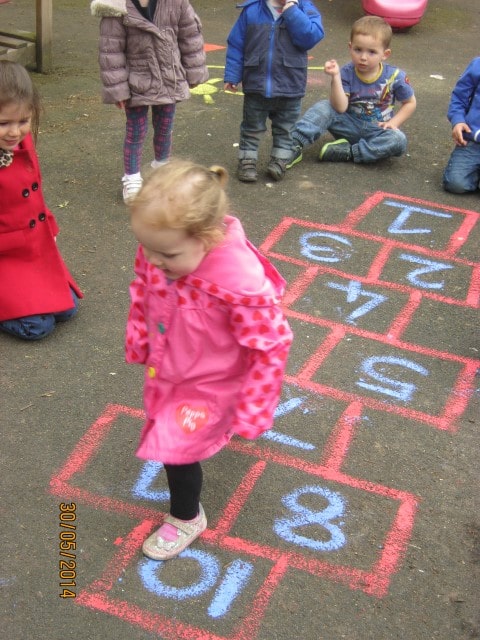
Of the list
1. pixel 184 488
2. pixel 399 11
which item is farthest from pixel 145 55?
pixel 399 11

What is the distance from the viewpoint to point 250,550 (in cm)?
283

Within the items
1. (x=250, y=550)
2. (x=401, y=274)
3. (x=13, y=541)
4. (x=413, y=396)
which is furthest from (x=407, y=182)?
(x=13, y=541)

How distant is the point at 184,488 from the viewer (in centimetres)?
271

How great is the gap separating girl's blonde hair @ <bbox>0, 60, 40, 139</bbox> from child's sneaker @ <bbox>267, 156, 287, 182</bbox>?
2366 mm

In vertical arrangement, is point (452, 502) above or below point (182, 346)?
below

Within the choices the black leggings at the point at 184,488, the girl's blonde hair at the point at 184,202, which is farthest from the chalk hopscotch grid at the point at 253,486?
the girl's blonde hair at the point at 184,202

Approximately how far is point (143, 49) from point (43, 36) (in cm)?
303

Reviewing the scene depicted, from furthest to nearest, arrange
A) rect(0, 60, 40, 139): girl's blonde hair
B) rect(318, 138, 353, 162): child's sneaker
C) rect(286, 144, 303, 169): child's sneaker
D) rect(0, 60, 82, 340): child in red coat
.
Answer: rect(318, 138, 353, 162): child's sneaker → rect(286, 144, 303, 169): child's sneaker → rect(0, 60, 82, 340): child in red coat → rect(0, 60, 40, 139): girl's blonde hair

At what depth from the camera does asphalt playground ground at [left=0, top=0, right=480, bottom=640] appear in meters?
2.63

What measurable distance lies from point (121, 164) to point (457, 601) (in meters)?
4.07

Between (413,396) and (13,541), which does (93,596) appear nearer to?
(13,541)

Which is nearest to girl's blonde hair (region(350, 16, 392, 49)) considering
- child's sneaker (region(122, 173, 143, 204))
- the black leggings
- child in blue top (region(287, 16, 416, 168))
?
child in blue top (region(287, 16, 416, 168))
